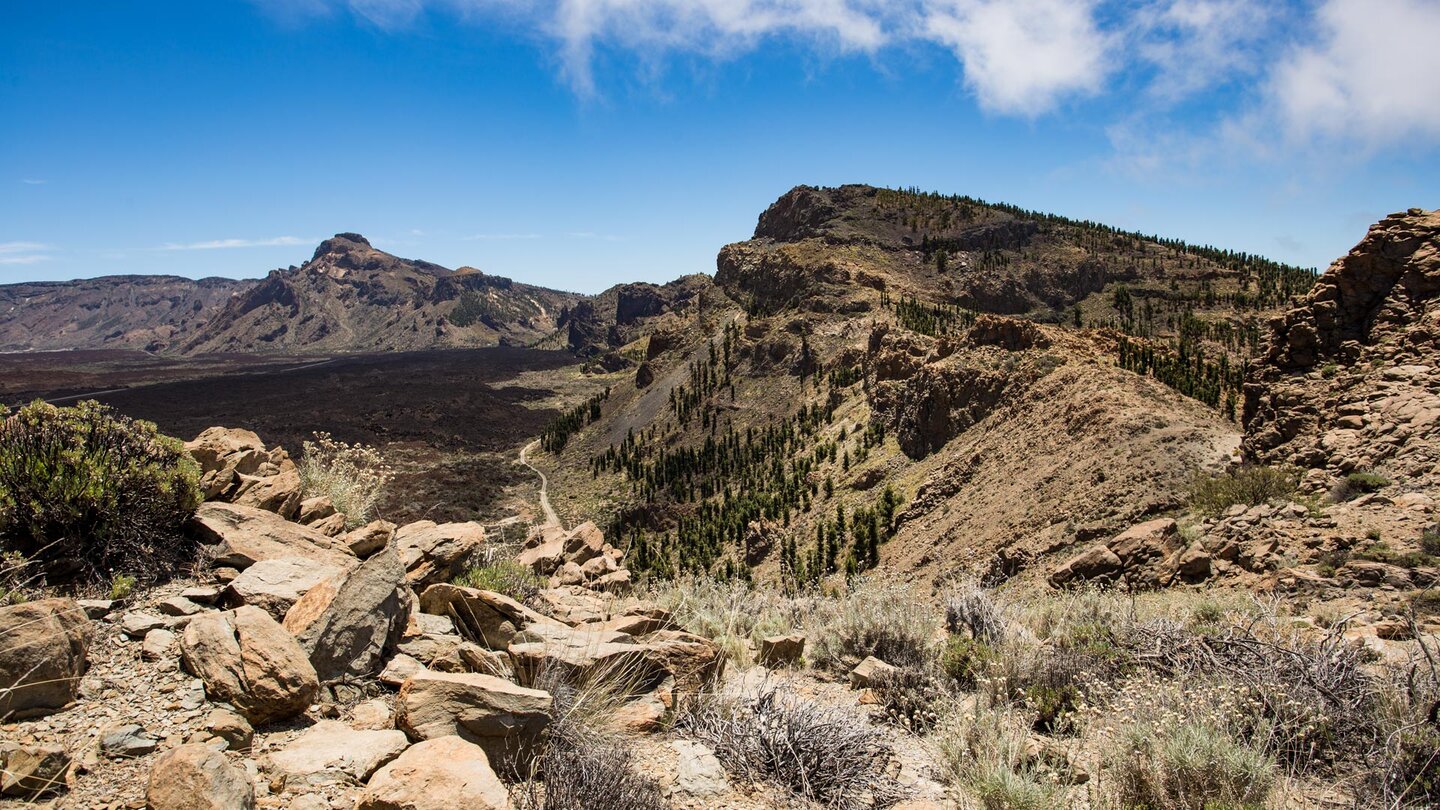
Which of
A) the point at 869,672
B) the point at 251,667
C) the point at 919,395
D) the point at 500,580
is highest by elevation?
the point at 919,395

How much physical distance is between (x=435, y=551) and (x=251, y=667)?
3.39 m

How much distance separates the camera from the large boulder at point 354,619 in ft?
14.9

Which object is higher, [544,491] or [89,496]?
[89,496]

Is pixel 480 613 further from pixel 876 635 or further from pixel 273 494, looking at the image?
pixel 273 494

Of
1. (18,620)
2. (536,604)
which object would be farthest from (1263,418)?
(18,620)

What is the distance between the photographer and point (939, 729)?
4828 millimetres

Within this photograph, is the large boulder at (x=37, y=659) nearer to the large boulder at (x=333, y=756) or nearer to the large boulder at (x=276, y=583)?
the large boulder at (x=333, y=756)

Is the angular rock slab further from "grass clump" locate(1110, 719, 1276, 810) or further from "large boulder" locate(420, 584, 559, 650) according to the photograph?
"grass clump" locate(1110, 719, 1276, 810)

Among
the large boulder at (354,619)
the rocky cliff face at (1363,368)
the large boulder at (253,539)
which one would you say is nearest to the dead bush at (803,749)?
the large boulder at (354,619)

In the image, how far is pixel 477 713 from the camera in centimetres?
398

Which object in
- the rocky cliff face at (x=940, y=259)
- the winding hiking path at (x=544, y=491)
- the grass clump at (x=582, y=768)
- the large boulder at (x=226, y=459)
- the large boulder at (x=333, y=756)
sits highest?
the rocky cliff face at (x=940, y=259)

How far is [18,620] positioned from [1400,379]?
52.9 ft

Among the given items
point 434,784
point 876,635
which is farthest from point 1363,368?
point 434,784

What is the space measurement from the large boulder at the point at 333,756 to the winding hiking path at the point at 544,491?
26.8 m
